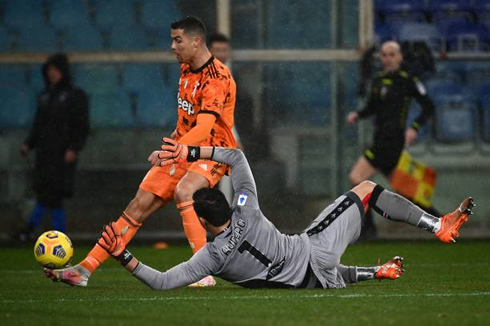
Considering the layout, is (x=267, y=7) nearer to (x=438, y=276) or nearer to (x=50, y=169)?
(x=50, y=169)

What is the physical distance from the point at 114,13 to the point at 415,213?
8183 millimetres

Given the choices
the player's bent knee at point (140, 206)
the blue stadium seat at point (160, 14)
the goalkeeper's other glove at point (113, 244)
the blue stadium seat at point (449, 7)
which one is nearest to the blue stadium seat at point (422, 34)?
the blue stadium seat at point (449, 7)

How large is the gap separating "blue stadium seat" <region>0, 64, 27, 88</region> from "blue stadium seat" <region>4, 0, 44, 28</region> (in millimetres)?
522

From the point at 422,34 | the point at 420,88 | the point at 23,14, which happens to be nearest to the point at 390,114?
the point at 420,88

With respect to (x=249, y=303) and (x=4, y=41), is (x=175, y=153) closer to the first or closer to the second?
(x=249, y=303)

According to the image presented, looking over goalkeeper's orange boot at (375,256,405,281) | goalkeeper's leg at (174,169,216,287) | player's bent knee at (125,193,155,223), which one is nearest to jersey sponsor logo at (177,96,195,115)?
goalkeeper's leg at (174,169,216,287)

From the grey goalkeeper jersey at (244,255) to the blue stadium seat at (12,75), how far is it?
811 cm

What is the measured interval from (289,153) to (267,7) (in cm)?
184

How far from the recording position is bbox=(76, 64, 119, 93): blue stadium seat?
15.5 m

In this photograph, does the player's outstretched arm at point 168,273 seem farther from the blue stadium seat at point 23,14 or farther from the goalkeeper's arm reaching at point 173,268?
the blue stadium seat at point 23,14

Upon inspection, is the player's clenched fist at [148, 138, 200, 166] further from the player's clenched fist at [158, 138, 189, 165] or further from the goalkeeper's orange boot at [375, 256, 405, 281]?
the goalkeeper's orange boot at [375, 256, 405, 281]

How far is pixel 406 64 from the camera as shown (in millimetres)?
15172

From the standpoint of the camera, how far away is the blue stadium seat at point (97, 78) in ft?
50.8

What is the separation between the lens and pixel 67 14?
15.5 metres
